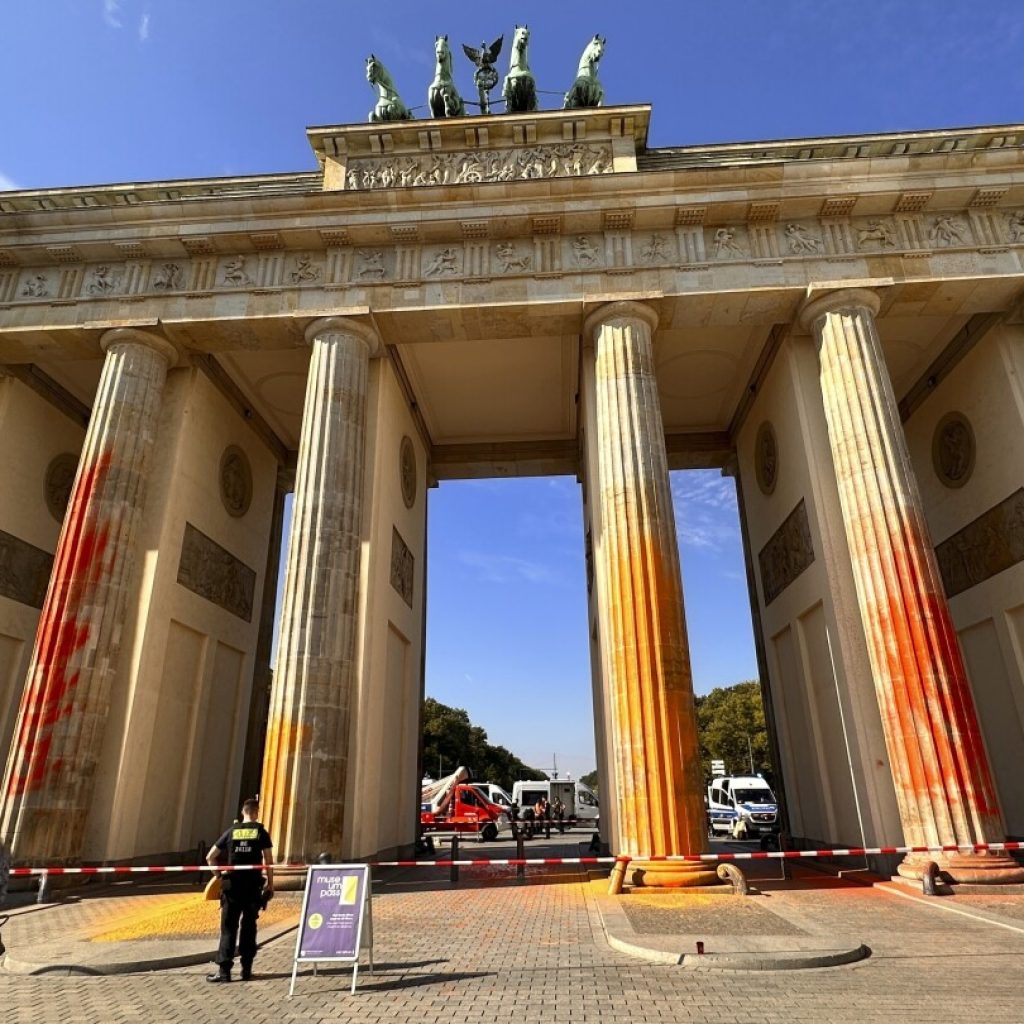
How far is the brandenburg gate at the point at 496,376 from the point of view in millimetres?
11453

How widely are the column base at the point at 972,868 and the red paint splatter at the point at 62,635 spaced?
1387 cm

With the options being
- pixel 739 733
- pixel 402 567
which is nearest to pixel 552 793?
pixel 739 733

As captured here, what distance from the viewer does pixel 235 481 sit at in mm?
17906

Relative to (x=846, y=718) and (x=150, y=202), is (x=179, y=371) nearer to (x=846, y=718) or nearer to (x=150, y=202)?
(x=150, y=202)

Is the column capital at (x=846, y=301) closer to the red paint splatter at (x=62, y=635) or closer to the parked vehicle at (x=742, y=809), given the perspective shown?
the red paint splatter at (x=62, y=635)

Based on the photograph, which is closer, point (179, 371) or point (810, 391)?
point (810, 391)

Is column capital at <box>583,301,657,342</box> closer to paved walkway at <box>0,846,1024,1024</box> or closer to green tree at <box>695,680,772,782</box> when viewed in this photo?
paved walkway at <box>0,846,1024,1024</box>

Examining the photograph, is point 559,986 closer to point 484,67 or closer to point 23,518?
point 23,518

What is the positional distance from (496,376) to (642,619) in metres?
9.27

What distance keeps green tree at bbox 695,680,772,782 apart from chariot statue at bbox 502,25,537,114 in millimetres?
50621

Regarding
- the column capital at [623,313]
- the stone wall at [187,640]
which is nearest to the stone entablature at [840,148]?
the column capital at [623,313]

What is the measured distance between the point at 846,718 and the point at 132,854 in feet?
44.3

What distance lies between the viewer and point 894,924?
7629 millimetres

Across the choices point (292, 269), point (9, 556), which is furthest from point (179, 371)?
point (9, 556)
